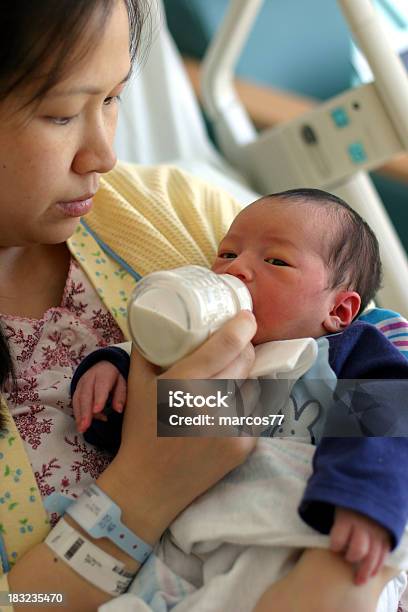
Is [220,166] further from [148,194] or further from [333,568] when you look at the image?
[333,568]

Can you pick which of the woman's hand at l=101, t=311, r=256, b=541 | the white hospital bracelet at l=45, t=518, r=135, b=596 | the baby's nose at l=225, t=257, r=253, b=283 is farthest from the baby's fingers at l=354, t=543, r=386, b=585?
the baby's nose at l=225, t=257, r=253, b=283

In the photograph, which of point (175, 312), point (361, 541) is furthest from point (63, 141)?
point (361, 541)

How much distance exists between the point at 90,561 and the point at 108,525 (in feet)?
0.16

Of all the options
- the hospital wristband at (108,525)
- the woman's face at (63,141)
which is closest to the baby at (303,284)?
the hospital wristband at (108,525)

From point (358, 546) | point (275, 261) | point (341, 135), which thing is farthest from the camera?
point (341, 135)

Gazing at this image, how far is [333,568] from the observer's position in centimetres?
86

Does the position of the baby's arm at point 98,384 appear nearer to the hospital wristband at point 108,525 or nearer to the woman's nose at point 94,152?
the hospital wristband at point 108,525

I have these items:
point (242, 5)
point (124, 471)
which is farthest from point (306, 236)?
point (242, 5)

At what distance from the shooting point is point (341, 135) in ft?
6.36

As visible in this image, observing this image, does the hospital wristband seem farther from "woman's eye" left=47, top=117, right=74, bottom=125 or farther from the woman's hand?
"woman's eye" left=47, top=117, right=74, bottom=125

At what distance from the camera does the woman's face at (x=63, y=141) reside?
997 mm

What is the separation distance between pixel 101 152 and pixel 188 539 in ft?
1.67

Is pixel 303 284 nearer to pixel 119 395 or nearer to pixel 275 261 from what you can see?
pixel 275 261

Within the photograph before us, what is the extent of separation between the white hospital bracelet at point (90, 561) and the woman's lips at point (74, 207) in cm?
43
